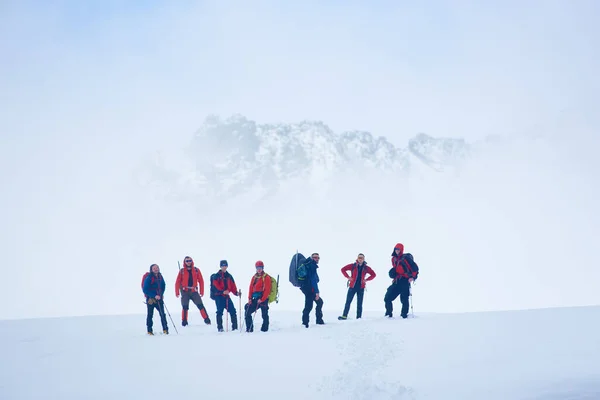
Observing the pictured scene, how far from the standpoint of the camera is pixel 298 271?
1861 centimetres

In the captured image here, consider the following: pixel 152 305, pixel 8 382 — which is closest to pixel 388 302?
pixel 152 305

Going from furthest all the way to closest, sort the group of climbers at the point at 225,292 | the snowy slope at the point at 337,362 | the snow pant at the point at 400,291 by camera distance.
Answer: the snow pant at the point at 400,291 < the group of climbers at the point at 225,292 < the snowy slope at the point at 337,362

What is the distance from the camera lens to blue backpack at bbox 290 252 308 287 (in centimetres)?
1861

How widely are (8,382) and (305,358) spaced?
6.66 meters

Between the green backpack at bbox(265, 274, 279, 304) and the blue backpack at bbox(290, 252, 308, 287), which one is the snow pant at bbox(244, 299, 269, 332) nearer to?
the green backpack at bbox(265, 274, 279, 304)

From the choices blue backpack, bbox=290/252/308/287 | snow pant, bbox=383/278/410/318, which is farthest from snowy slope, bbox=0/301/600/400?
blue backpack, bbox=290/252/308/287

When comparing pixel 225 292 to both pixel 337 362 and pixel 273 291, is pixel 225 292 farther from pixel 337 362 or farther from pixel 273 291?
pixel 337 362

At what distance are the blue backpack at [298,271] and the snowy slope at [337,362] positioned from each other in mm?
1347

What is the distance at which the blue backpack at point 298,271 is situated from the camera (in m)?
18.6

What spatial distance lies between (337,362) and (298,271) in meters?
4.60

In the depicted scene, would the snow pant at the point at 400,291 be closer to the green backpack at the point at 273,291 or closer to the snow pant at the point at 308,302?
the snow pant at the point at 308,302

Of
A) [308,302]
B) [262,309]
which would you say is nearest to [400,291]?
[308,302]

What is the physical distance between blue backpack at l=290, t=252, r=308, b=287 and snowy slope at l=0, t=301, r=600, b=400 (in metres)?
1.35

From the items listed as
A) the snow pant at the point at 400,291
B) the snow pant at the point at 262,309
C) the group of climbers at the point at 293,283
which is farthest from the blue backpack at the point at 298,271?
the snow pant at the point at 400,291
